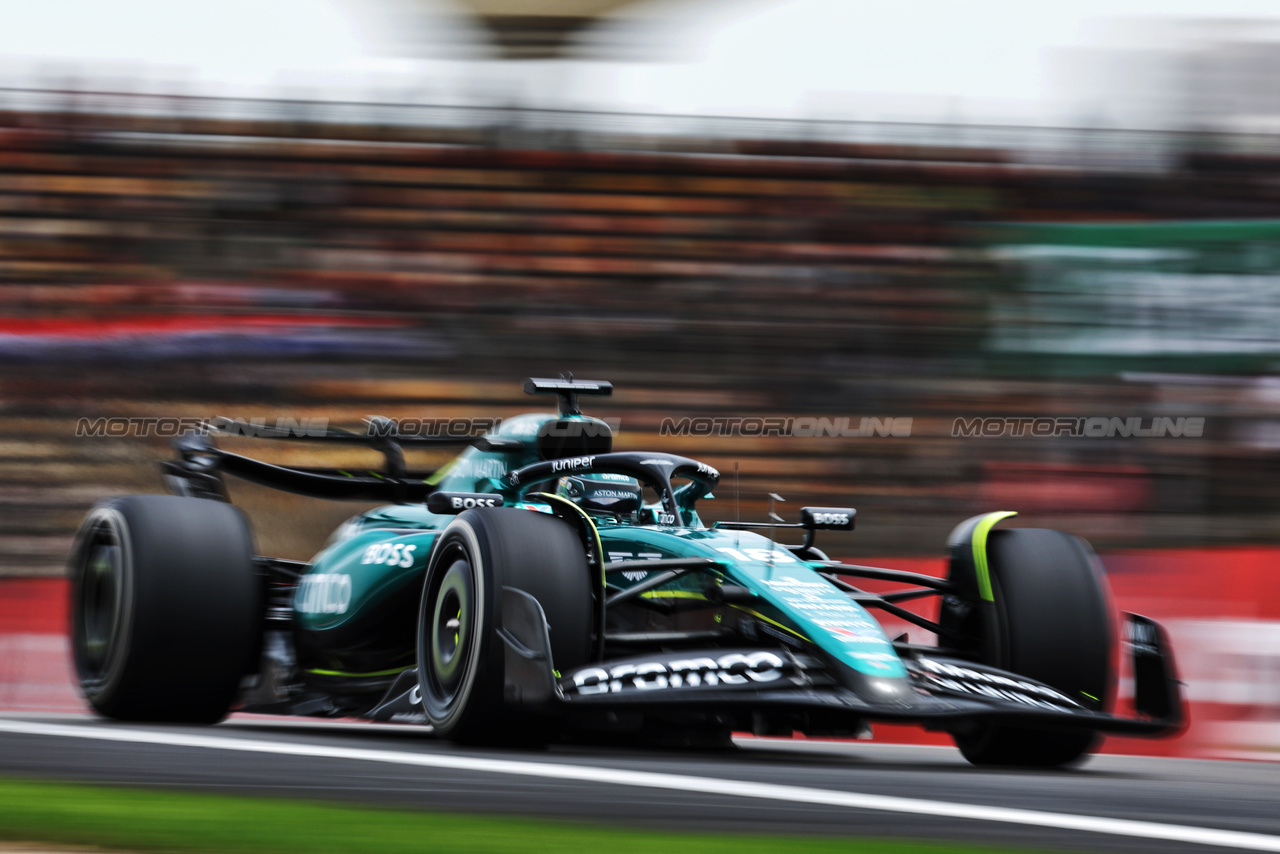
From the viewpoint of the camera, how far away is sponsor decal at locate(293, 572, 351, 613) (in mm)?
6828

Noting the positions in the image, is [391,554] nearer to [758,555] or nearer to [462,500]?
[462,500]

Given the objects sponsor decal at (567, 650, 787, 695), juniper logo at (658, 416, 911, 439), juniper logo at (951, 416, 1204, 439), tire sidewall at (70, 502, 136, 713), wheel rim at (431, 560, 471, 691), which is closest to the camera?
sponsor decal at (567, 650, 787, 695)

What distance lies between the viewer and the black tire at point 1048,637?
245 inches

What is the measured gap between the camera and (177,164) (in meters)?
13.9

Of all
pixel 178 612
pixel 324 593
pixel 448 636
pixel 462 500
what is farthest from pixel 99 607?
pixel 448 636

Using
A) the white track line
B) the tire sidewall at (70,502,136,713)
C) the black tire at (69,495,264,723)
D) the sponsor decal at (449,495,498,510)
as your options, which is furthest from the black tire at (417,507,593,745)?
the tire sidewall at (70,502,136,713)

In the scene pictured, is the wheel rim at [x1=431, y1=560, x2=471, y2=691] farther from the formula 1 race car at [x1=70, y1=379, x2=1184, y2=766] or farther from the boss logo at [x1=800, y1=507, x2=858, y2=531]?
the boss logo at [x1=800, y1=507, x2=858, y2=531]

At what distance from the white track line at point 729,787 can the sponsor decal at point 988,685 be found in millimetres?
1314

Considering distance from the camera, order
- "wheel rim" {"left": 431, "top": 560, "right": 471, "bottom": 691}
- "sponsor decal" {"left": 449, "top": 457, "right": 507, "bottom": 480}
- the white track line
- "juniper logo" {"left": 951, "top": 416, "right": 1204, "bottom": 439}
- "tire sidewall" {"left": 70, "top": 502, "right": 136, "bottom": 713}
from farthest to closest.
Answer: "juniper logo" {"left": 951, "top": 416, "right": 1204, "bottom": 439} → "sponsor decal" {"left": 449, "top": 457, "right": 507, "bottom": 480} → "tire sidewall" {"left": 70, "top": 502, "right": 136, "bottom": 713} → "wheel rim" {"left": 431, "top": 560, "right": 471, "bottom": 691} → the white track line

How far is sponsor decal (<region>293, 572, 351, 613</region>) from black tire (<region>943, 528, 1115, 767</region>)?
2513 millimetres

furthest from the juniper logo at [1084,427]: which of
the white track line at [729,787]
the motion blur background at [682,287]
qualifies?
the white track line at [729,787]

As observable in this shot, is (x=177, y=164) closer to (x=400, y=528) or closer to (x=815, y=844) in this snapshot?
(x=400, y=528)

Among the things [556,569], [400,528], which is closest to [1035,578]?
[556,569]

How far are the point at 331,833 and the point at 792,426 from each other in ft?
32.9
